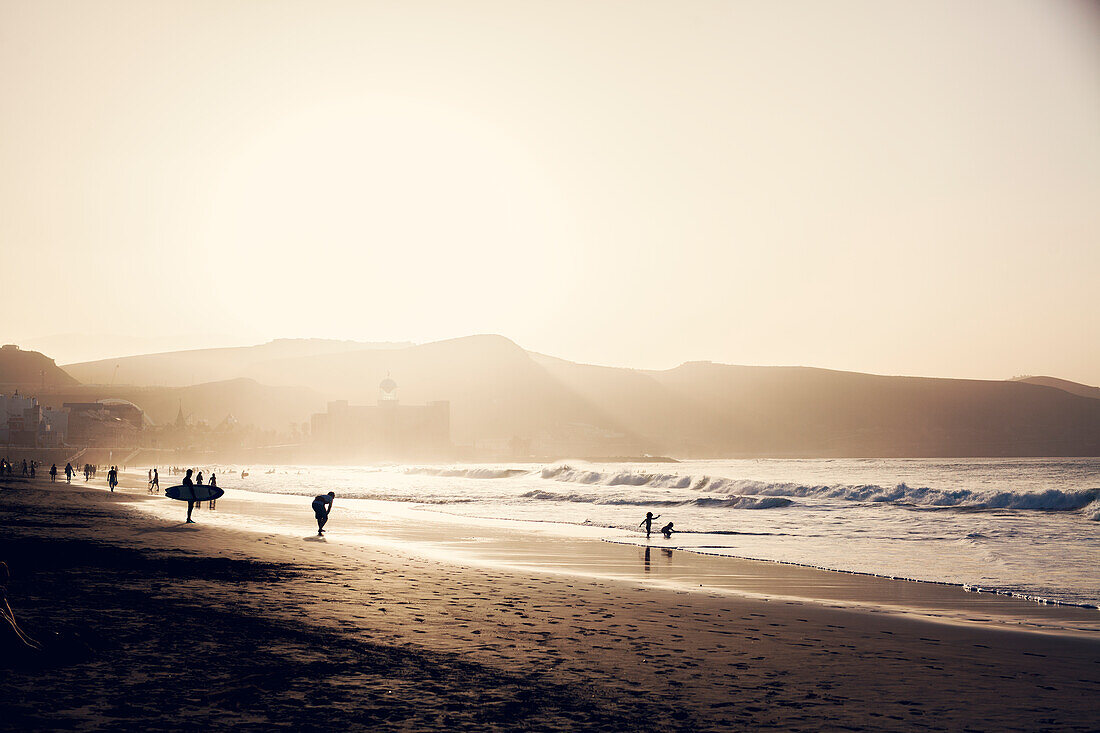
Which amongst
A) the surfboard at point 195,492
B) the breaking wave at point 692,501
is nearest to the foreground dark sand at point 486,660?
the surfboard at point 195,492

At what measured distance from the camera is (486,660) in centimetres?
1179

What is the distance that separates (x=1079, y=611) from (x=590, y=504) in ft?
141

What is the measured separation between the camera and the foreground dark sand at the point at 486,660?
29.9 feet

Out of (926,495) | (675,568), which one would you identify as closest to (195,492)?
(675,568)

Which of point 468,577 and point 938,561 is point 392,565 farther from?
point 938,561

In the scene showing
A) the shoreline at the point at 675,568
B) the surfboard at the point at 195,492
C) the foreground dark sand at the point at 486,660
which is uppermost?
the surfboard at the point at 195,492

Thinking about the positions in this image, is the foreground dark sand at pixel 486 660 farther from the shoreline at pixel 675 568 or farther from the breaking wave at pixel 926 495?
the breaking wave at pixel 926 495

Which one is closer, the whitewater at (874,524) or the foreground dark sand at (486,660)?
the foreground dark sand at (486,660)

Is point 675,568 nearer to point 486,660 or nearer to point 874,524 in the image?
point 486,660

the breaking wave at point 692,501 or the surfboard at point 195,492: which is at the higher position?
the surfboard at point 195,492

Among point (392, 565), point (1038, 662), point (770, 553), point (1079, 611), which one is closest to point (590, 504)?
point (770, 553)

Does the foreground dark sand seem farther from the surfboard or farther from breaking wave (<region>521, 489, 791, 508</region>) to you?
breaking wave (<region>521, 489, 791, 508</region>)

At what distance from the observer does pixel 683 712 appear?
31.1ft

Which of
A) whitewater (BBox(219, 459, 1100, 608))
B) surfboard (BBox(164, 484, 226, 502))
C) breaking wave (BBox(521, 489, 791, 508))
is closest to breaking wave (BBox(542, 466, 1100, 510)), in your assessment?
whitewater (BBox(219, 459, 1100, 608))
